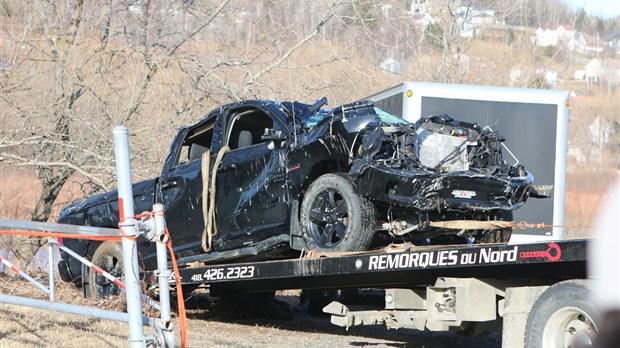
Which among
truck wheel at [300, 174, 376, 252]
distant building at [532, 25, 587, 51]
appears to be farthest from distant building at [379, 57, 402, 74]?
truck wheel at [300, 174, 376, 252]

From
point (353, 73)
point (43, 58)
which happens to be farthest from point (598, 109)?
point (43, 58)

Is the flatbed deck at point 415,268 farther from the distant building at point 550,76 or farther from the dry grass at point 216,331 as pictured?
the distant building at point 550,76

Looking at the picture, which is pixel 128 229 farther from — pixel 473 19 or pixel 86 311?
pixel 473 19

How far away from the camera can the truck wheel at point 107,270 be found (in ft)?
33.9

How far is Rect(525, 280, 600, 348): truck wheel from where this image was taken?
5672 millimetres

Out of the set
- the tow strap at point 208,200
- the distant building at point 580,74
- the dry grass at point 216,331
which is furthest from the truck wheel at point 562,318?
the distant building at point 580,74

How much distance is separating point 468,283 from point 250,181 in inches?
104

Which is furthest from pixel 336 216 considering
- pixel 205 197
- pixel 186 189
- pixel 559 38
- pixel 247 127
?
pixel 559 38

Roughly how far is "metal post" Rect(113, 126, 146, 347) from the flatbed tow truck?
236 cm

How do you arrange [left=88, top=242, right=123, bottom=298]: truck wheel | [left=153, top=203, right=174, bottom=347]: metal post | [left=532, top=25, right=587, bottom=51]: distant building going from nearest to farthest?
[left=153, top=203, right=174, bottom=347]: metal post
[left=88, top=242, right=123, bottom=298]: truck wheel
[left=532, top=25, right=587, bottom=51]: distant building

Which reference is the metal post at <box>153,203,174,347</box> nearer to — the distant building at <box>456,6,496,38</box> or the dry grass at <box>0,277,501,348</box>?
the dry grass at <box>0,277,501,348</box>

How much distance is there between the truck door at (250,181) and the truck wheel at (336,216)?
0.41 m

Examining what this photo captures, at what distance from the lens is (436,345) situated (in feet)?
30.3

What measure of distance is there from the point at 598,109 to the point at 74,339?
24.5 meters
